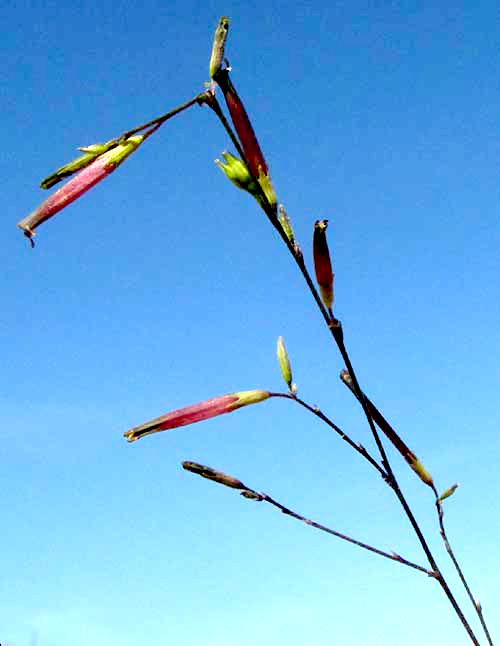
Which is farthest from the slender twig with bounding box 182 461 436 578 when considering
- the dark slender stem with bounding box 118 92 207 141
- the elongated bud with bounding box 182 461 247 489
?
the dark slender stem with bounding box 118 92 207 141

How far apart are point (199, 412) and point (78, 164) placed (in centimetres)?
58

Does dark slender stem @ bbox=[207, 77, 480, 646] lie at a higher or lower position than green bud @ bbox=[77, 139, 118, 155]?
lower

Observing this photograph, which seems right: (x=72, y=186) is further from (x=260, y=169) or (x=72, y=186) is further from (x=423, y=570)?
(x=423, y=570)

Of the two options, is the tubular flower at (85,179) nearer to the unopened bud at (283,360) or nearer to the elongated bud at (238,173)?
the elongated bud at (238,173)

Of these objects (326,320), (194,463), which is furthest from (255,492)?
(326,320)

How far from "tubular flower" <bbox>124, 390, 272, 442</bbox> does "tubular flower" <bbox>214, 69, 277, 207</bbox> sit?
44 cm

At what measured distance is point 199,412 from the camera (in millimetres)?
1640

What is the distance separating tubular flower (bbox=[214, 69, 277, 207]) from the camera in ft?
4.84

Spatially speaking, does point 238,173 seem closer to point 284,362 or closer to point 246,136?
point 246,136

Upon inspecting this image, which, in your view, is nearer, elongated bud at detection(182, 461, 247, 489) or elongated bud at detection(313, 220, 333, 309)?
elongated bud at detection(313, 220, 333, 309)

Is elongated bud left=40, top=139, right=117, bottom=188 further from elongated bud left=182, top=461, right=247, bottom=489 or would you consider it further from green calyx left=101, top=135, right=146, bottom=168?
elongated bud left=182, top=461, right=247, bottom=489

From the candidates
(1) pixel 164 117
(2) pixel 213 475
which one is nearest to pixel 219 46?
(1) pixel 164 117

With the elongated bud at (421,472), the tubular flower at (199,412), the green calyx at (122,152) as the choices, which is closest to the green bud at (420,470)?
the elongated bud at (421,472)

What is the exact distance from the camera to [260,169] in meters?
1.48
